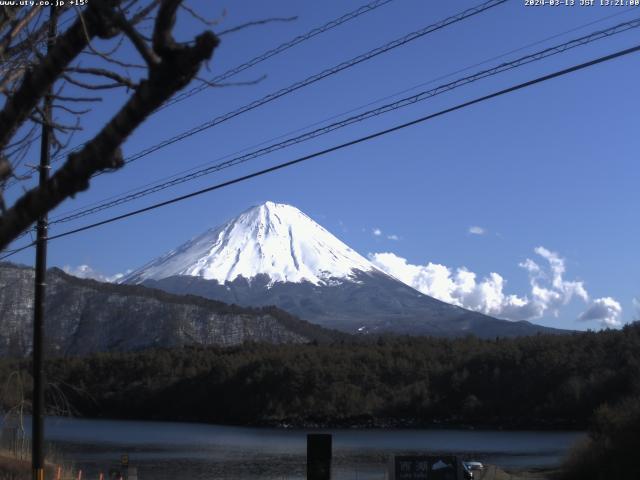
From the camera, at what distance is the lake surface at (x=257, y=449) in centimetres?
4716

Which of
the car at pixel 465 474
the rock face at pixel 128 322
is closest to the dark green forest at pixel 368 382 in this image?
the rock face at pixel 128 322

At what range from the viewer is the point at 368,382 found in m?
117

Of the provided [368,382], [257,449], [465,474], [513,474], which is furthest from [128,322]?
[465,474]

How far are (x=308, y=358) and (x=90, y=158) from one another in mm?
117176

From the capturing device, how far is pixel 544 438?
83000 millimetres

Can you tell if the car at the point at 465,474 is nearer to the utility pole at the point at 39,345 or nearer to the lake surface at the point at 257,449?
the lake surface at the point at 257,449

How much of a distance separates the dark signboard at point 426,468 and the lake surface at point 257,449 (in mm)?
13016

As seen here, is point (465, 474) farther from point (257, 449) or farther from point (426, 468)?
point (257, 449)

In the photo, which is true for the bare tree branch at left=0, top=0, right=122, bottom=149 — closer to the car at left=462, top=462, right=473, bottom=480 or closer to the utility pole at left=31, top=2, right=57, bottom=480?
the utility pole at left=31, top=2, right=57, bottom=480

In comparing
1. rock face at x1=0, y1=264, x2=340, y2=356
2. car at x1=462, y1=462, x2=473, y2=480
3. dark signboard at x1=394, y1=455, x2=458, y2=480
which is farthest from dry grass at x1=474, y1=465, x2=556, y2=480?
rock face at x1=0, y1=264, x2=340, y2=356

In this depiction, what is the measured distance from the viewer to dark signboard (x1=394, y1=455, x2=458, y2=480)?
1900 centimetres

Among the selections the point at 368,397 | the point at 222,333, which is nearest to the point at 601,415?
the point at 368,397

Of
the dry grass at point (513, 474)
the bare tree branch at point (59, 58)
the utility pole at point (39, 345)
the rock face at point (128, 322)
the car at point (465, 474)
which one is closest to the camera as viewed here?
the bare tree branch at point (59, 58)

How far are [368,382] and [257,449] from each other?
53.7 meters
